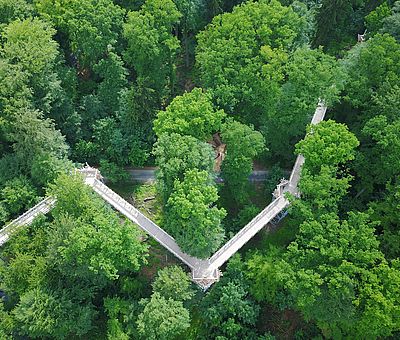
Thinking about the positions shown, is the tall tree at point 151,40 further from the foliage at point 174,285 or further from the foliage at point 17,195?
the foliage at point 174,285

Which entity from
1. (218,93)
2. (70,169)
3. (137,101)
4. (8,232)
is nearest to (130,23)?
(137,101)

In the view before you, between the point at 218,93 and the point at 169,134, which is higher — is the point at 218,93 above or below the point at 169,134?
above

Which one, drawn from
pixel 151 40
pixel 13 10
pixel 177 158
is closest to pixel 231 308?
pixel 177 158

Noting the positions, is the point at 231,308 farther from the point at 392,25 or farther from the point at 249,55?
the point at 392,25

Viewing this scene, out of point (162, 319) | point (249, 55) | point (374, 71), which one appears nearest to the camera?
point (162, 319)

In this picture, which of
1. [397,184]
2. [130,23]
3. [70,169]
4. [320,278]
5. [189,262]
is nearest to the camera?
[320,278]

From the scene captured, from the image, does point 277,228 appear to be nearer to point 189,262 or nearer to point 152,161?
point 189,262

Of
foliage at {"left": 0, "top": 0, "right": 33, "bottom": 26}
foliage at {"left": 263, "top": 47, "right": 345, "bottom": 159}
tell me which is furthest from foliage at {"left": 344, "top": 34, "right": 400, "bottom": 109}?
foliage at {"left": 0, "top": 0, "right": 33, "bottom": 26}
